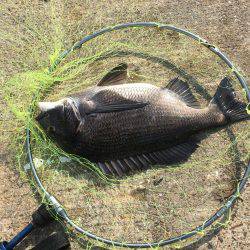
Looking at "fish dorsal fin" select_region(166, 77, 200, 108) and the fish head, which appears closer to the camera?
the fish head

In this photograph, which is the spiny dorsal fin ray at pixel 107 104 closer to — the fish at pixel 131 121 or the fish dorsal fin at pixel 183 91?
the fish at pixel 131 121

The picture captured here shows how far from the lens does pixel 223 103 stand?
3.40 meters

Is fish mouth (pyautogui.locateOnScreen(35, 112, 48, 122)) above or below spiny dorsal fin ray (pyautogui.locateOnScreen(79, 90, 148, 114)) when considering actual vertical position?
below

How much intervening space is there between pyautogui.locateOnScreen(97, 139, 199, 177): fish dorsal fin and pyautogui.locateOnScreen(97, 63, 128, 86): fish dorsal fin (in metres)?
0.68

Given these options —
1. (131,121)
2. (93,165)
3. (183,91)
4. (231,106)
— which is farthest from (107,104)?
(231,106)

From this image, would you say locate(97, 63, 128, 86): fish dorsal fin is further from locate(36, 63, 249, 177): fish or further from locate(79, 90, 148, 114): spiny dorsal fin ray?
locate(79, 90, 148, 114): spiny dorsal fin ray

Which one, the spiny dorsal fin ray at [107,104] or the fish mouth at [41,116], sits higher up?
the spiny dorsal fin ray at [107,104]

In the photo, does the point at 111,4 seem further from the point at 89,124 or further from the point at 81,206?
the point at 81,206

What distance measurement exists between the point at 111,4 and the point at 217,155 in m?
1.81

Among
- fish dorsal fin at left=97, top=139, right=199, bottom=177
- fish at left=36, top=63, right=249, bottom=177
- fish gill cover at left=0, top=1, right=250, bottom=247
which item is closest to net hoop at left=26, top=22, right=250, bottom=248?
fish gill cover at left=0, top=1, right=250, bottom=247

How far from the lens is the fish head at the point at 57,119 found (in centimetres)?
325

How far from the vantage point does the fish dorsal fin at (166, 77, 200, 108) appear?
11.4 feet

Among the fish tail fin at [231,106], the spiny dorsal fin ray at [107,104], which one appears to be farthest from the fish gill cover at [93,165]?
the spiny dorsal fin ray at [107,104]

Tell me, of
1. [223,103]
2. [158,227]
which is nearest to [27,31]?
[223,103]
